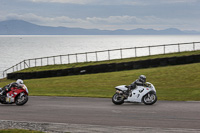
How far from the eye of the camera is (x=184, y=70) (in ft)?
95.0

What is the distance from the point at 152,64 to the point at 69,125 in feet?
79.3

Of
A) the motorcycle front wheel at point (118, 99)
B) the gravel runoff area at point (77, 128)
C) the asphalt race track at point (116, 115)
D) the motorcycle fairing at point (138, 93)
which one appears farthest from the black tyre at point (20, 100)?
the motorcycle fairing at point (138, 93)

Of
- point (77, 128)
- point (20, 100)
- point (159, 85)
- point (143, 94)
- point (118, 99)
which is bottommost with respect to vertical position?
point (77, 128)

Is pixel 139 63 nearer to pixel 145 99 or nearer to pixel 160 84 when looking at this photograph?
pixel 160 84

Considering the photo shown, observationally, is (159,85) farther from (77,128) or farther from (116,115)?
(77,128)

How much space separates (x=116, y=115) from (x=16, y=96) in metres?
6.38

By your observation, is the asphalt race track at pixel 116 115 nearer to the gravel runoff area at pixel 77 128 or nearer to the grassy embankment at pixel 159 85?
the gravel runoff area at pixel 77 128

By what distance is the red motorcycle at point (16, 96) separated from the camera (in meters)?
17.2

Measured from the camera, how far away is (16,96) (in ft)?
56.8

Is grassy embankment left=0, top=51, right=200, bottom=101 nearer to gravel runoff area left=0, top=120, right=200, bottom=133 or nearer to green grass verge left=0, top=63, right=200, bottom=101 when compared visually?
green grass verge left=0, top=63, right=200, bottom=101

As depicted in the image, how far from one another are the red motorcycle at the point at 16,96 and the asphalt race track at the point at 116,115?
24.6 inches

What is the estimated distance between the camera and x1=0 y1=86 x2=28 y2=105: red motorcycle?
56.5 feet

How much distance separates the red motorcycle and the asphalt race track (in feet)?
2.05

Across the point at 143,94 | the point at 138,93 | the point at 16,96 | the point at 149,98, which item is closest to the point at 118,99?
the point at 138,93
